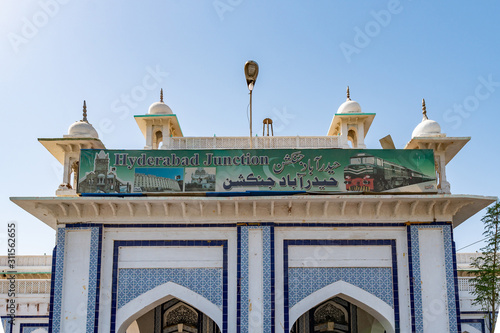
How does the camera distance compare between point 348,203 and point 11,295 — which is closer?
point 348,203

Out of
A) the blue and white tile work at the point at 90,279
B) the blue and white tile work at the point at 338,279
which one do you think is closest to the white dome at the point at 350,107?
the blue and white tile work at the point at 338,279

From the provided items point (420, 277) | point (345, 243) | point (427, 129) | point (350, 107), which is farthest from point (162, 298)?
point (427, 129)

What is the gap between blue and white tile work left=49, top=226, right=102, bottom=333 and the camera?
11453 mm

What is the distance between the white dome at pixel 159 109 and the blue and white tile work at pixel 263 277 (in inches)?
168

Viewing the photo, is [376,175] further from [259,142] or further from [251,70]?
[251,70]

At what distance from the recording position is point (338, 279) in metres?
11.8

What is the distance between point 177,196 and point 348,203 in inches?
141

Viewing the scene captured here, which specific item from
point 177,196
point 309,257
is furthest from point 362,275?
point 177,196

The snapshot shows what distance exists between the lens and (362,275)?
38.7 feet

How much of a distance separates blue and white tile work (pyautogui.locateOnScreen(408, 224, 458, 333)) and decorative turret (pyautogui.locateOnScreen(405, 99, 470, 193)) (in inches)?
64.9

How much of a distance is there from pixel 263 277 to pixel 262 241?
732mm

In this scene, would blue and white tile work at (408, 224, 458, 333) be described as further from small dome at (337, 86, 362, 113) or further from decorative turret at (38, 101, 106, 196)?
decorative turret at (38, 101, 106, 196)

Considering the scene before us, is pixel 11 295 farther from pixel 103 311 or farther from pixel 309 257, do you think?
pixel 309 257

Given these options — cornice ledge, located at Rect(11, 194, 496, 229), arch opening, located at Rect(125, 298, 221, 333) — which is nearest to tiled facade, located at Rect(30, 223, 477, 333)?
cornice ledge, located at Rect(11, 194, 496, 229)
